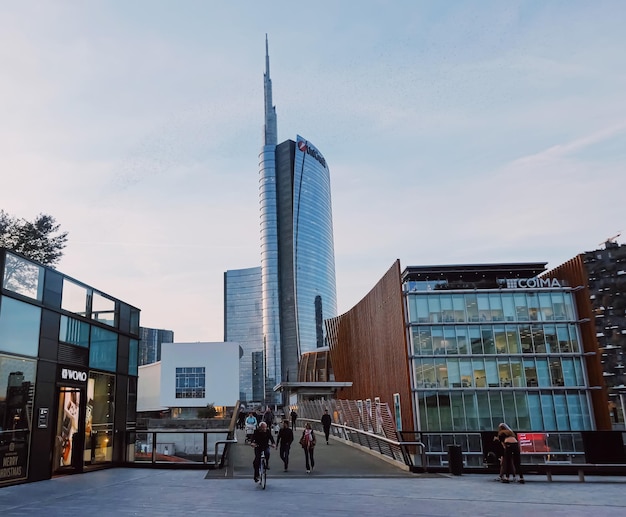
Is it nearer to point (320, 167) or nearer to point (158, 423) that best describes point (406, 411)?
point (158, 423)

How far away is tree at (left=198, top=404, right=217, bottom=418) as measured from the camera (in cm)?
6931

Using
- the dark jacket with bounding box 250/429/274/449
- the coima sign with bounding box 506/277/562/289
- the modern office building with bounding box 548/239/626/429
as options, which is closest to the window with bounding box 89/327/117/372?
the dark jacket with bounding box 250/429/274/449

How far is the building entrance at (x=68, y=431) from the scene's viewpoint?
15188 mm

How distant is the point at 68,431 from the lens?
50.9 feet

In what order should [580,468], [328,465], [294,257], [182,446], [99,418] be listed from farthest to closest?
[294,257]
[328,465]
[182,446]
[99,418]
[580,468]

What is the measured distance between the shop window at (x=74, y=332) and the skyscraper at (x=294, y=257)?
15085cm

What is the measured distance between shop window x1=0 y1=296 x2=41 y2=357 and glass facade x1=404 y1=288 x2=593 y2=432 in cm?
2909

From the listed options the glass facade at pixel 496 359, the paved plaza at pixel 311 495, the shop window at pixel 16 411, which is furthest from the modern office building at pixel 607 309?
the shop window at pixel 16 411

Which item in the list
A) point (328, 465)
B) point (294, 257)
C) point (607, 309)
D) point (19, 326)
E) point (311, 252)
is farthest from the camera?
point (311, 252)

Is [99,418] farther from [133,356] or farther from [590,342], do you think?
[590,342]

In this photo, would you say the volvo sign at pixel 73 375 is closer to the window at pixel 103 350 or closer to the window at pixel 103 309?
the window at pixel 103 350

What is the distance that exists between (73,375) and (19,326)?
8.97ft

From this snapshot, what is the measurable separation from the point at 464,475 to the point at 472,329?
26.2 metres

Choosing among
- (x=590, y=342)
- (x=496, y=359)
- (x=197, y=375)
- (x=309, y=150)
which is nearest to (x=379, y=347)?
(x=496, y=359)
